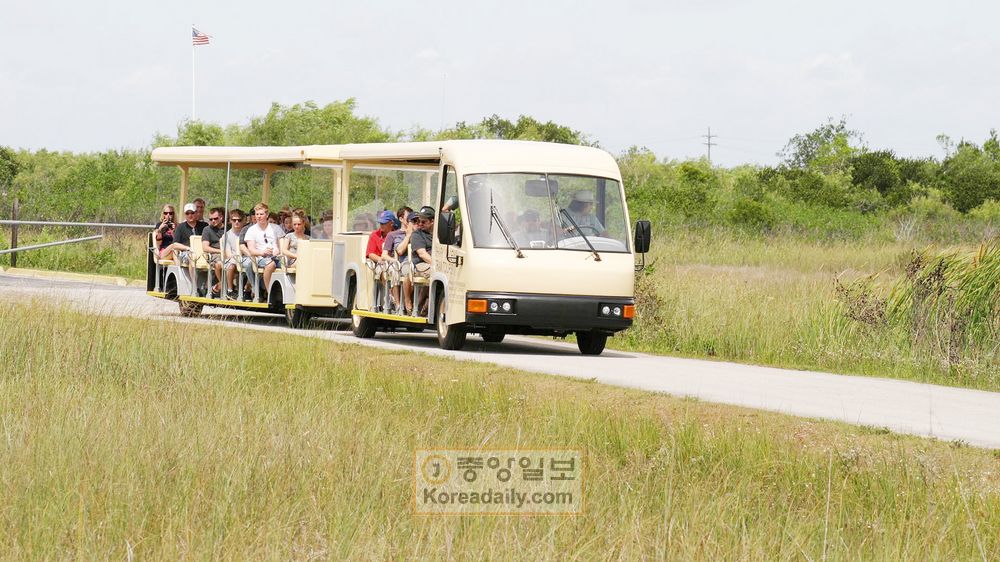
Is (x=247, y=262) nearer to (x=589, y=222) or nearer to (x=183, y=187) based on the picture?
(x=183, y=187)

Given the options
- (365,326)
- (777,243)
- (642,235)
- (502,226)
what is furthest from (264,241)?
(777,243)

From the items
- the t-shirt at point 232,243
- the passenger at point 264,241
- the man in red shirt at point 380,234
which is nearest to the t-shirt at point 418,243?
the man in red shirt at point 380,234

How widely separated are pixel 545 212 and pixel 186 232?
8.21 meters

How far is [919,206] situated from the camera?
62.6 metres

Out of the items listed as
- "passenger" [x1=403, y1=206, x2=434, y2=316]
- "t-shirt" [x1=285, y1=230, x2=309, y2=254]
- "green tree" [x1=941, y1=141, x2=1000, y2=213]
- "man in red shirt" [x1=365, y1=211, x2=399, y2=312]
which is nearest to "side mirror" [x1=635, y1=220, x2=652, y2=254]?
"passenger" [x1=403, y1=206, x2=434, y2=316]

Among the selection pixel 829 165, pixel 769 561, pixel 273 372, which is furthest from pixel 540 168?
pixel 829 165

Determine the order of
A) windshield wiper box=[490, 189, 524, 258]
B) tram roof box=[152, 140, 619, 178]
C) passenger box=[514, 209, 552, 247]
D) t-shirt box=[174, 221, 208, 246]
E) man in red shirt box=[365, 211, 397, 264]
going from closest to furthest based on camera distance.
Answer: windshield wiper box=[490, 189, 524, 258], passenger box=[514, 209, 552, 247], tram roof box=[152, 140, 619, 178], man in red shirt box=[365, 211, 397, 264], t-shirt box=[174, 221, 208, 246]

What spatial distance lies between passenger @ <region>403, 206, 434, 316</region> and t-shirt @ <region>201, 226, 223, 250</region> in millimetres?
5046

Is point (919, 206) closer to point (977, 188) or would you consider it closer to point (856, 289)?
point (977, 188)

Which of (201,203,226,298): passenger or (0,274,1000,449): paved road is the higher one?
(201,203,226,298): passenger

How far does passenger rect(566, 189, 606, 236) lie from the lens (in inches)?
746

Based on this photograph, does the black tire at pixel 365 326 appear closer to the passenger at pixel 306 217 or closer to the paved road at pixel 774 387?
the paved road at pixel 774 387

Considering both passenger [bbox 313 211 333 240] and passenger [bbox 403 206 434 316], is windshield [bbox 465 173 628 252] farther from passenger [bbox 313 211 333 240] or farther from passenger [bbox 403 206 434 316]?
passenger [bbox 313 211 333 240]

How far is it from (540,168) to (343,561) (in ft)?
41.9
